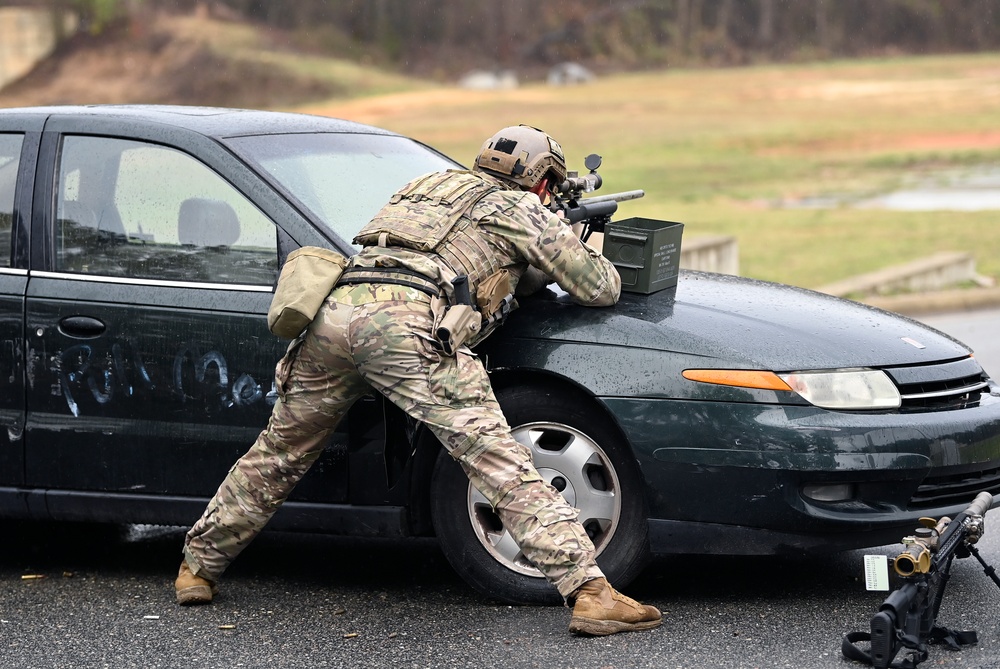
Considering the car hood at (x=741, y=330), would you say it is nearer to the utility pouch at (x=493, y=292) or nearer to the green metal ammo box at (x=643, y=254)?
the green metal ammo box at (x=643, y=254)

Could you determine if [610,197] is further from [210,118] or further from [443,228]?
[210,118]

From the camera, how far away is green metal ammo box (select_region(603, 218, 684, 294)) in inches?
177

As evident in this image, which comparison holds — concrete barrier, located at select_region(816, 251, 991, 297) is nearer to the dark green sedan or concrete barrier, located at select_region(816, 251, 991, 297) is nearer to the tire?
the dark green sedan

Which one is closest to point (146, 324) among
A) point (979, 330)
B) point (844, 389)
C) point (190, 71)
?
point (844, 389)

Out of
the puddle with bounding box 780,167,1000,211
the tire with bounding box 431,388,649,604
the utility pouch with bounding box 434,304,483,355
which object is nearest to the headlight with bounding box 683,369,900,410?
the tire with bounding box 431,388,649,604

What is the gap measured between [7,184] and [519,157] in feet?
6.02

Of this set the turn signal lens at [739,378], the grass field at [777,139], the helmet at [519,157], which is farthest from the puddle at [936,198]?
the turn signal lens at [739,378]

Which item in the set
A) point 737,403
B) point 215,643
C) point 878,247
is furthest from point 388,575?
point 878,247

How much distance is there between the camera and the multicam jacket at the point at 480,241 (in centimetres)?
417

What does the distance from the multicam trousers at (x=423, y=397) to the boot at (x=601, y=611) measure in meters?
0.04

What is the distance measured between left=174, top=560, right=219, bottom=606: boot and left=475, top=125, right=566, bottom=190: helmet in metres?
1.60

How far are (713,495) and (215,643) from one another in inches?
60.8

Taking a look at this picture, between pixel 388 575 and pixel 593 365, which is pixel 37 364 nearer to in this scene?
pixel 388 575

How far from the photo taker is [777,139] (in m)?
40.2
